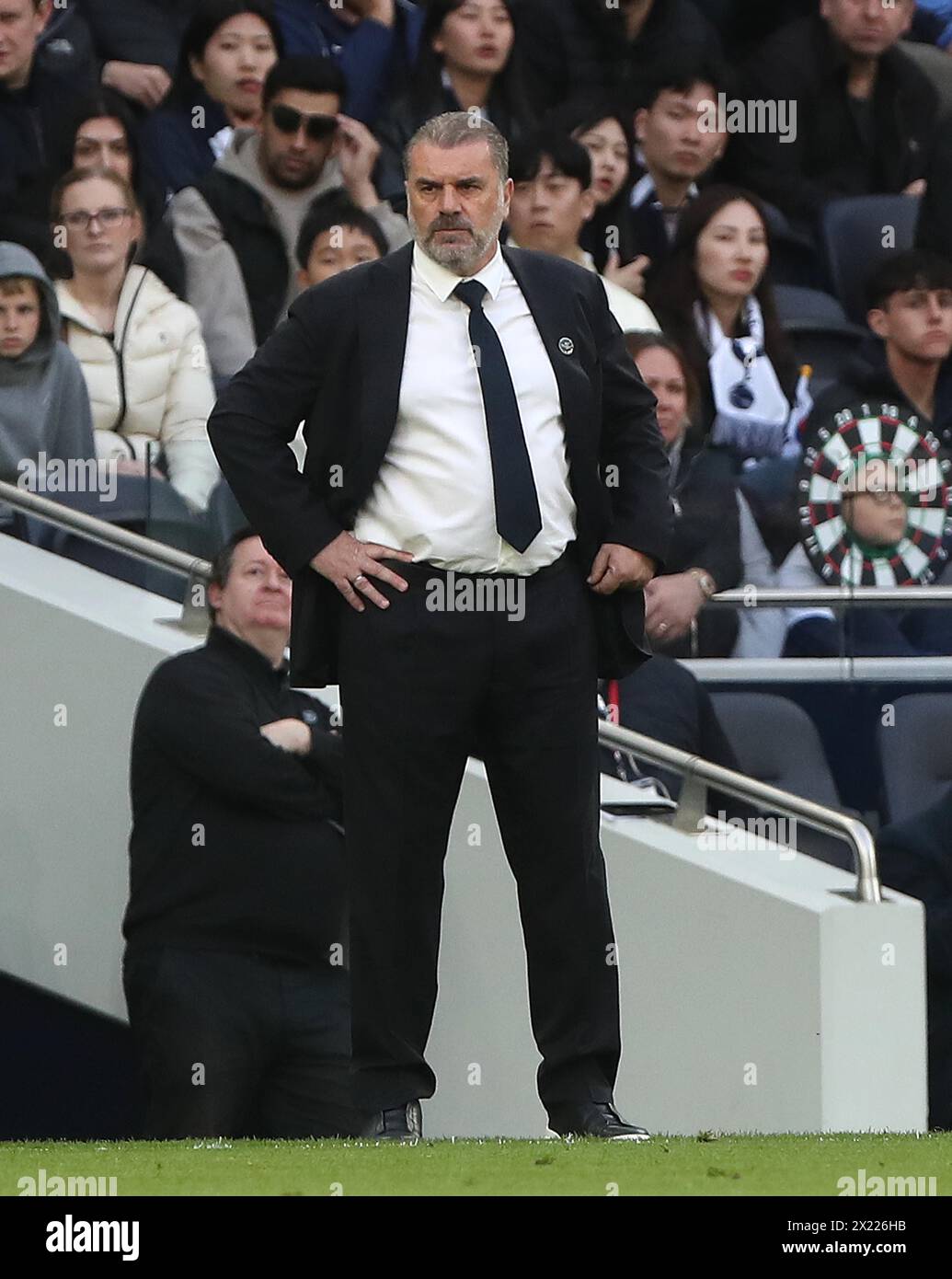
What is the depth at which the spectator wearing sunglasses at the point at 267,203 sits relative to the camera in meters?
7.81

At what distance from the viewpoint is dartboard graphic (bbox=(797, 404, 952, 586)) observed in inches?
267

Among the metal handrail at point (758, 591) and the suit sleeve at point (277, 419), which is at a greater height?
the metal handrail at point (758, 591)

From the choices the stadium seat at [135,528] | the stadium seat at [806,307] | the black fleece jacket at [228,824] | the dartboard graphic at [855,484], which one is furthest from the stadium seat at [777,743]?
the stadium seat at [806,307]

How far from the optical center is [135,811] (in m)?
6.71

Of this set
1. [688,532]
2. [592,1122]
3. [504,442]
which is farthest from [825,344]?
[592,1122]

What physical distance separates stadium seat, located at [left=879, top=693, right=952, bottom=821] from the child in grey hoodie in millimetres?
2338

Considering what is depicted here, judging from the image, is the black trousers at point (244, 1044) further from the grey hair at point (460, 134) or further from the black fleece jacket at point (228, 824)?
the grey hair at point (460, 134)

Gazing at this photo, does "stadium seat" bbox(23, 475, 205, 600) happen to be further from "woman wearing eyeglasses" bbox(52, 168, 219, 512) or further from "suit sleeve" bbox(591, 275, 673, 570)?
"suit sleeve" bbox(591, 275, 673, 570)

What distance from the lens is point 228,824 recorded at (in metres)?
6.62

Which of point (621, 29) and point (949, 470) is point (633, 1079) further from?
point (621, 29)

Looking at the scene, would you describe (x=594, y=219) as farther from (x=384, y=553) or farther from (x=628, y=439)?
(x=384, y=553)

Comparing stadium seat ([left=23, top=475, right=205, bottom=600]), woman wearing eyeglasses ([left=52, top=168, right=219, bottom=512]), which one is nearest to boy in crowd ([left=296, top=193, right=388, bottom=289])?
woman wearing eyeglasses ([left=52, top=168, right=219, bottom=512])

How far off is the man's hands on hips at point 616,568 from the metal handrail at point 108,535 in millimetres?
2358
